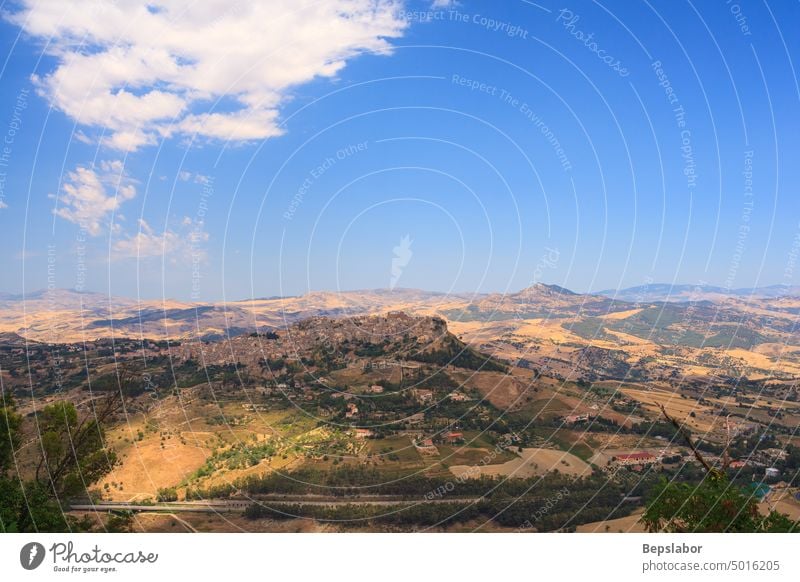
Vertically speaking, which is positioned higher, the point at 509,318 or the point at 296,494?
the point at 509,318

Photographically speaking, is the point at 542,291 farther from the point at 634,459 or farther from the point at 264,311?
the point at 634,459

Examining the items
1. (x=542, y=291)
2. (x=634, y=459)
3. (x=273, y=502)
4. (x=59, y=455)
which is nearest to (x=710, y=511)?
(x=59, y=455)

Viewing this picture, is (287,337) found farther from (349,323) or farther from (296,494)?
(296,494)

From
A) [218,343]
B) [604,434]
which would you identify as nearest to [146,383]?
[218,343]

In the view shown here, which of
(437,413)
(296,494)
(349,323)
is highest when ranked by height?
(349,323)
